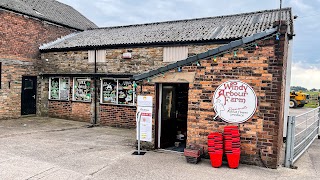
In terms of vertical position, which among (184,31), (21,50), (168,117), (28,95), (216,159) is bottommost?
(216,159)

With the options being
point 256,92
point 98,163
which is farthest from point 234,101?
point 98,163

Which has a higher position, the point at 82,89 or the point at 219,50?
the point at 219,50

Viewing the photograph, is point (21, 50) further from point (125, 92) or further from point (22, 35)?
point (125, 92)

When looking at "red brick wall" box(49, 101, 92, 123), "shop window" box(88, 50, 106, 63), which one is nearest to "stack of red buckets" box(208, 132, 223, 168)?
"shop window" box(88, 50, 106, 63)

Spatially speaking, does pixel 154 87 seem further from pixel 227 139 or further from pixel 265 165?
pixel 265 165

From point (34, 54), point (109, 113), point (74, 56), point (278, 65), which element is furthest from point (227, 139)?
point (34, 54)

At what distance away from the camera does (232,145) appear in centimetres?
627

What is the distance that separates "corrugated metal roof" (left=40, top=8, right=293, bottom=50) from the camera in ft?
37.4

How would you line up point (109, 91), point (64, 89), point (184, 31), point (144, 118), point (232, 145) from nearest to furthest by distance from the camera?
point (232, 145) → point (144, 118) → point (109, 91) → point (184, 31) → point (64, 89)

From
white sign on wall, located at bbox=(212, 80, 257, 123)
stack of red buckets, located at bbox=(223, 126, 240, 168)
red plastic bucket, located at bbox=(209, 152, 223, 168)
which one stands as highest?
white sign on wall, located at bbox=(212, 80, 257, 123)

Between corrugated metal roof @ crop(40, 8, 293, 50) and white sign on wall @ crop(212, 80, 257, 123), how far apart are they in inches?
178

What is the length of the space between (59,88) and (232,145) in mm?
11189

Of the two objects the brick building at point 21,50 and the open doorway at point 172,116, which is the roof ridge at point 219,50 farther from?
the brick building at point 21,50

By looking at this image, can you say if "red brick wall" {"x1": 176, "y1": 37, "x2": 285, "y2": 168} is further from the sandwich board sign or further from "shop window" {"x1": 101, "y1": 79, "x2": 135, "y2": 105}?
"shop window" {"x1": 101, "y1": 79, "x2": 135, "y2": 105}
